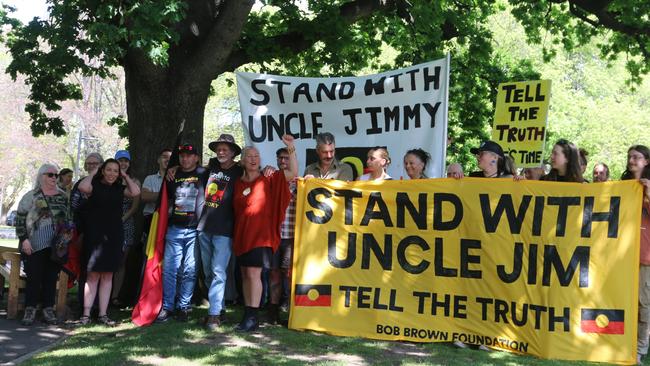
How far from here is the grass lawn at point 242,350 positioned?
6.07 meters

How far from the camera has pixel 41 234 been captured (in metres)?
8.10

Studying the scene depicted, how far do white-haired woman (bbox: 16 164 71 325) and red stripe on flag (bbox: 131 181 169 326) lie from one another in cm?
101

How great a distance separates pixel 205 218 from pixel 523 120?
16.3ft

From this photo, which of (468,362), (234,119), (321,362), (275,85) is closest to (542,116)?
(275,85)

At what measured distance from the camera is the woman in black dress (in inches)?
312

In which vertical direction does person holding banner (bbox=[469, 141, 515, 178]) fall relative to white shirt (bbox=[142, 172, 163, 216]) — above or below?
above

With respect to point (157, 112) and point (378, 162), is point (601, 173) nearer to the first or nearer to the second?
point (378, 162)

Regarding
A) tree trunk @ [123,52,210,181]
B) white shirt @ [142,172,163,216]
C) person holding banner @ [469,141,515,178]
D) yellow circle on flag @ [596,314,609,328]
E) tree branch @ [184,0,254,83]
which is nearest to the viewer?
yellow circle on flag @ [596,314,609,328]

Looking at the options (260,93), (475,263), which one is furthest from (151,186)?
(475,263)

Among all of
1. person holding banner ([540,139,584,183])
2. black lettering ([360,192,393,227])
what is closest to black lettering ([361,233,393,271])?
black lettering ([360,192,393,227])

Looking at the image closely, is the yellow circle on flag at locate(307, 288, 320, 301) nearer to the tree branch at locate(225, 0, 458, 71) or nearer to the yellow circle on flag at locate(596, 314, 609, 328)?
the yellow circle on flag at locate(596, 314, 609, 328)

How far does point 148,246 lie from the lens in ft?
26.3

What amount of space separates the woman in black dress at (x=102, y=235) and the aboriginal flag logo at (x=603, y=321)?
4.90 metres

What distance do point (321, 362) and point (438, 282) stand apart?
1647 millimetres
